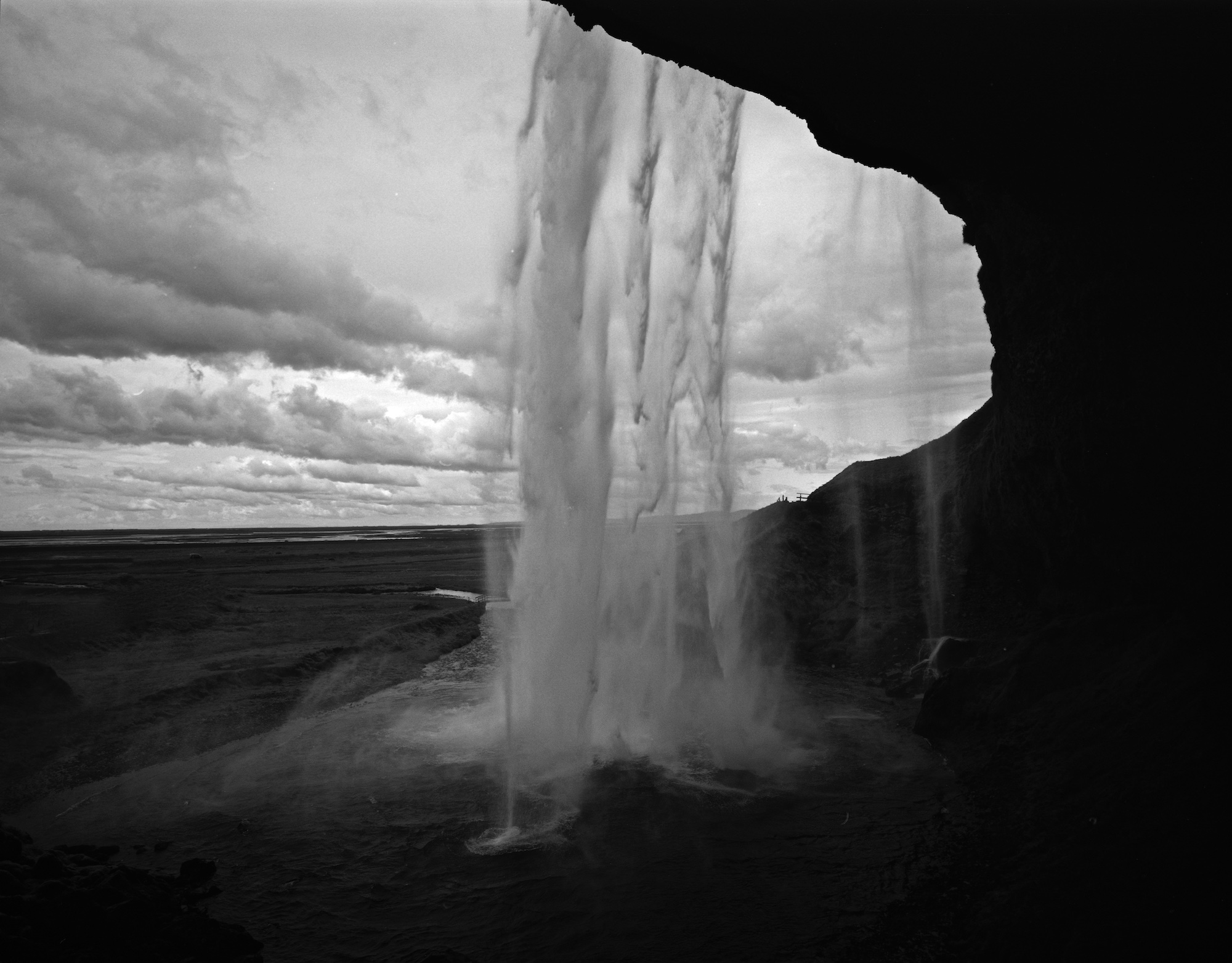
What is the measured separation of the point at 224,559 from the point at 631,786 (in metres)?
63.9

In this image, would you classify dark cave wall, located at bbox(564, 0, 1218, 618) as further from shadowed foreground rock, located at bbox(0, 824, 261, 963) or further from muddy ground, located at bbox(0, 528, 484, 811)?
muddy ground, located at bbox(0, 528, 484, 811)

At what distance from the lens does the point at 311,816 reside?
33.6ft

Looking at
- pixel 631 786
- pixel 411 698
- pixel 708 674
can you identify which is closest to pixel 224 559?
pixel 411 698

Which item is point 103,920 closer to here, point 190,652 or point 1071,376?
point 1071,376

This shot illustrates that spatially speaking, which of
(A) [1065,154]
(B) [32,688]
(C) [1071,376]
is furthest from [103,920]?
(C) [1071,376]

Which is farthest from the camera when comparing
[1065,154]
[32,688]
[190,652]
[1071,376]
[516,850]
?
[190,652]

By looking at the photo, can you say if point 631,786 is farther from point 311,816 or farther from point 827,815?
point 311,816

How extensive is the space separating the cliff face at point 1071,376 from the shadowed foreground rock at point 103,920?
6.45 meters

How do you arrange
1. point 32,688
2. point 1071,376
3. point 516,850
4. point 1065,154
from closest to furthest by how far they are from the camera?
point 516,850 → point 1065,154 → point 1071,376 → point 32,688

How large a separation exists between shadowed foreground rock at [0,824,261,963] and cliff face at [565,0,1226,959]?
254 inches

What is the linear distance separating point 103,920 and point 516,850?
4307 mm

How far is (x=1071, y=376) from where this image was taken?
1143cm

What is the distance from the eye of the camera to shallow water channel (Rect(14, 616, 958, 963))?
734 centimetres

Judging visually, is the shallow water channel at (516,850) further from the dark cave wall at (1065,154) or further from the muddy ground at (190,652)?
the dark cave wall at (1065,154)
